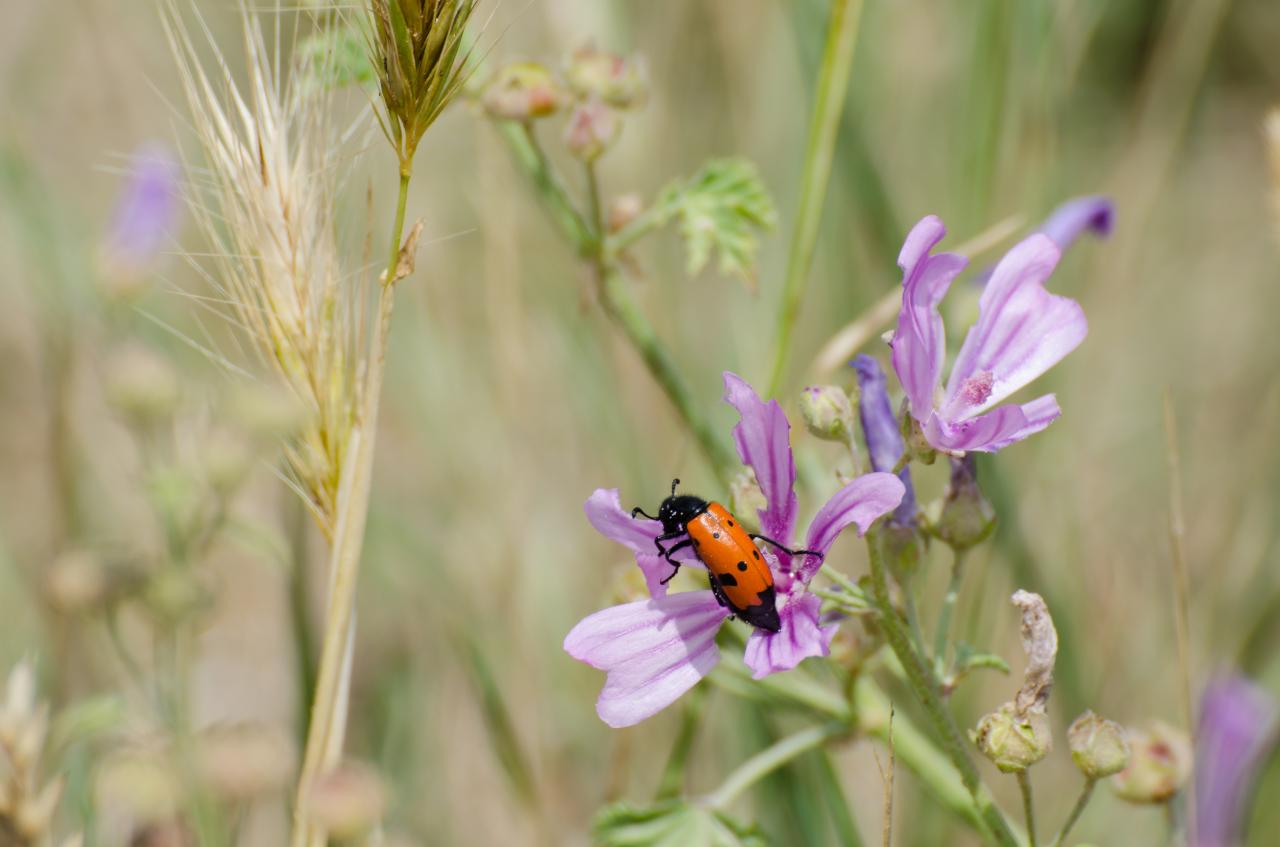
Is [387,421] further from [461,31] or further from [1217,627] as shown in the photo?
[461,31]

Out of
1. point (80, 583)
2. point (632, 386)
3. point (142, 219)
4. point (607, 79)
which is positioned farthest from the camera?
point (632, 386)

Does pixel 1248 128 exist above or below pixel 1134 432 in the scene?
above

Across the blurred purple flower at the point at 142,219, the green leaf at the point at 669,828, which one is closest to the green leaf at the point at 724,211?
the green leaf at the point at 669,828

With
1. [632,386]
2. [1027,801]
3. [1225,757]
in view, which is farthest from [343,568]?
[632,386]

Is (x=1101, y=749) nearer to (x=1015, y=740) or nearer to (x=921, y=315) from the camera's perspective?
(x=1015, y=740)

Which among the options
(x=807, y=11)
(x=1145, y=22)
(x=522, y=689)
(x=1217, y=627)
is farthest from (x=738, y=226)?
(x=1145, y=22)

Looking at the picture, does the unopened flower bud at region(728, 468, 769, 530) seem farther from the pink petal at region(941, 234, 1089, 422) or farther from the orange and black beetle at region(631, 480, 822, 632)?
the pink petal at region(941, 234, 1089, 422)

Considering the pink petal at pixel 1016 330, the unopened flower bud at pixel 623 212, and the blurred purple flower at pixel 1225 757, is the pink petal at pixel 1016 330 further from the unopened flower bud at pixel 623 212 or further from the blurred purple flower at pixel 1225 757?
the blurred purple flower at pixel 1225 757
